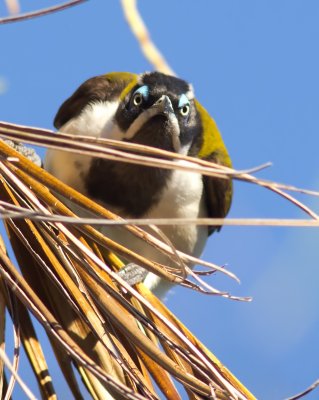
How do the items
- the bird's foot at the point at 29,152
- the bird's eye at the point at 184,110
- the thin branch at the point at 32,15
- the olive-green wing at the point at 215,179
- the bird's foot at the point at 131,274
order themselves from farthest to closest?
the olive-green wing at the point at 215,179 < the bird's eye at the point at 184,110 < the bird's foot at the point at 29,152 < the bird's foot at the point at 131,274 < the thin branch at the point at 32,15

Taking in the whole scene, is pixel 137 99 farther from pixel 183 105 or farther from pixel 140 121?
pixel 183 105

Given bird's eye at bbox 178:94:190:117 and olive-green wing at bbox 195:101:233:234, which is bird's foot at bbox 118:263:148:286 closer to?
bird's eye at bbox 178:94:190:117

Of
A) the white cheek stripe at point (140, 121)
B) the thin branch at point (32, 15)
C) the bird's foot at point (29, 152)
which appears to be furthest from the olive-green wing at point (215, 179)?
the thin branch at point (32, 15)

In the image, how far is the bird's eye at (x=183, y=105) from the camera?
11.1 feet

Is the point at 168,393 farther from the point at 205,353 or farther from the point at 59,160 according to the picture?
the point at 59,160

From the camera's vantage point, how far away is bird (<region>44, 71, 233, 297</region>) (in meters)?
3.34

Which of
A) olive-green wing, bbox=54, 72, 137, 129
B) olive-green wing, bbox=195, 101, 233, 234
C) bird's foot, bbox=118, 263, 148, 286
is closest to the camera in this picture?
bird's foot, bbox=118, 263, 148, 286

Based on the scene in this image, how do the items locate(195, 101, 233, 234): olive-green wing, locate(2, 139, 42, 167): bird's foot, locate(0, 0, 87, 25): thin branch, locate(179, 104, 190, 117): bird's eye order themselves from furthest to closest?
1. locate(195, 101, 233, 234): olive-green wing
2. locate(179, 104, 190, 117): bird's eye
3. locate(2, 139, 42, 167): bird's foot
4. locate(0, 0, 87, 25): thin branch

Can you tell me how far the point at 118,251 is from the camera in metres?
1.60

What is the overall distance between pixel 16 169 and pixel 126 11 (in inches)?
14.9

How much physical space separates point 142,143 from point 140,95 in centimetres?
19

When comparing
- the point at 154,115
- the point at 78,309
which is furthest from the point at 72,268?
the point at 154,115

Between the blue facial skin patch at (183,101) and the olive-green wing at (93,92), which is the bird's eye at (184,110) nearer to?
the blue facial skin patch at (183,101)

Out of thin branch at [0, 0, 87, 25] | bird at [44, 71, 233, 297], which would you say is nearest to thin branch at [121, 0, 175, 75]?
thin branch at [0, 0, 87, 25]
